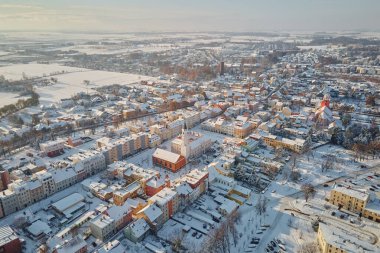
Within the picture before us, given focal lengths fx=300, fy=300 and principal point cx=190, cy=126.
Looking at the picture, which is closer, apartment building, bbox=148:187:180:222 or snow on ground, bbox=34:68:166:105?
apartment building, bbox=148:187:180:222

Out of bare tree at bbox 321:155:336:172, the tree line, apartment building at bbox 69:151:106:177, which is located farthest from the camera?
the tree line

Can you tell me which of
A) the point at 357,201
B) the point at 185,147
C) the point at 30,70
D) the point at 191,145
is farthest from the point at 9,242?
the point at 30,70

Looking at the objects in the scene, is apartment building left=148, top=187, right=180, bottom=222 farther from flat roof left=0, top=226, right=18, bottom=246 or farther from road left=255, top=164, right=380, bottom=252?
flat roof left=0, top=226, right=18, bottom=246

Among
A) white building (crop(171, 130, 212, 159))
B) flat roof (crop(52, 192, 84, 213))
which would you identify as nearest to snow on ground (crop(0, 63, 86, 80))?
white building (crop(171, 130, 212, 159))

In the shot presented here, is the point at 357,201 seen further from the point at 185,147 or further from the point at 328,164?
the point at 185,147

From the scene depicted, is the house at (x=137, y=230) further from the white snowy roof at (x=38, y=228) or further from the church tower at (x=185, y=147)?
the church tower at (x=185, y=147)

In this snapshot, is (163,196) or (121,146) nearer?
(163,196)
